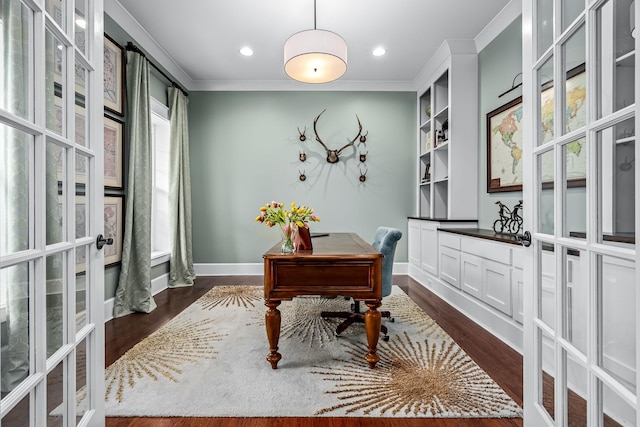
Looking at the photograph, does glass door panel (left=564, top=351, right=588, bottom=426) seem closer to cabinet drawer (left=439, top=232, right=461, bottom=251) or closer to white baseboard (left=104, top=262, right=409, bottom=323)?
cabinet drawer (left=439, top=232, right=461, bottom=251)

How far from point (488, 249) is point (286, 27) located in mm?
2857

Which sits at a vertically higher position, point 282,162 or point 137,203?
point 282,162

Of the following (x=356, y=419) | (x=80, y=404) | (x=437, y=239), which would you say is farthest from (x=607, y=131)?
(x=437, y=239)

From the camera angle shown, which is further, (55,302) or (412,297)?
(412,297)

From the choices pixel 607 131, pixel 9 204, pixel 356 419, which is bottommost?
pixel 356 419

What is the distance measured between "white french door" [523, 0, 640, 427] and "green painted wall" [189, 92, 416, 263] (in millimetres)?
3444

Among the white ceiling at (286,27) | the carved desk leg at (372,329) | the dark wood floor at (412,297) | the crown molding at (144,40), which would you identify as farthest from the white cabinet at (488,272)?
the crown molding at (144,40)

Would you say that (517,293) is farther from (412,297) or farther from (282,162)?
(282,162)

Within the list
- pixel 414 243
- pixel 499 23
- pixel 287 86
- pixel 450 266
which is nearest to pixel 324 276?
pixel 450 266

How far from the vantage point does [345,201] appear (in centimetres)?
479

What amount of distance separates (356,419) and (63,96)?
1764 millimetres

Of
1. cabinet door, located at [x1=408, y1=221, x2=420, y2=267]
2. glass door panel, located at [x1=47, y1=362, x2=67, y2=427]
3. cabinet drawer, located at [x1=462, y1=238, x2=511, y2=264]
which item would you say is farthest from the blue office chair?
cabinet door, located at [x1=408, y1=221, x2=420, y2=267]

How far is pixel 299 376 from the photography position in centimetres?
190

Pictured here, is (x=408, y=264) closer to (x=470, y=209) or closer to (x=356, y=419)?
(x=470, y=209)
